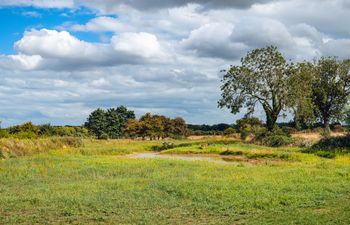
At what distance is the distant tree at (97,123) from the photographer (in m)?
93.6

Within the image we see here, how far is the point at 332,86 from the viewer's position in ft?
224

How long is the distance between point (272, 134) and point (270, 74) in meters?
7.33

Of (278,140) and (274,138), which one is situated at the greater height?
(274,138)

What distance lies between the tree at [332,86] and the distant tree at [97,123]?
43896 mm

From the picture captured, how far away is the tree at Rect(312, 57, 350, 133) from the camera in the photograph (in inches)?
2667

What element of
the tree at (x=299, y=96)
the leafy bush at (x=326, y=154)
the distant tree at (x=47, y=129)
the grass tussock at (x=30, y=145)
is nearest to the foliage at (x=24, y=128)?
the distant tree at (x=47, y=129)

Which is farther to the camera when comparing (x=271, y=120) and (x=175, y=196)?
(x=271, y=120)

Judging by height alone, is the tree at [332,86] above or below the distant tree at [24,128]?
above

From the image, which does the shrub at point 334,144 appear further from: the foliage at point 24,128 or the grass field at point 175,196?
the foliage at point 24,128

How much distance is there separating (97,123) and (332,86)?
47.2m

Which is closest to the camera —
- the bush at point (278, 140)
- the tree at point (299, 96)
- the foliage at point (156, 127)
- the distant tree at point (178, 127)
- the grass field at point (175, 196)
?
the grass field at point (175, 196)

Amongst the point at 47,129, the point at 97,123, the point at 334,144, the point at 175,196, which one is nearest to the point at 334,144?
the point at 334,144

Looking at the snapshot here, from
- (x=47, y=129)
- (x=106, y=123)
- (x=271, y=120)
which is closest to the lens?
(x=271, y=120)

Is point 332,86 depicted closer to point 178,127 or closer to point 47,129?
point 178,127
